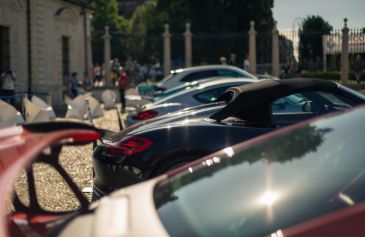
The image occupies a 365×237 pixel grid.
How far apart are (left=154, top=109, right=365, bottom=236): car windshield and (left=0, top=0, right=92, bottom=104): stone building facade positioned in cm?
2220

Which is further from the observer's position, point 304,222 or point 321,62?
point 321,62

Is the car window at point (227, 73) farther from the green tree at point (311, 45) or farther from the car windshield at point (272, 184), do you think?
the car windshield at point (272, 184)

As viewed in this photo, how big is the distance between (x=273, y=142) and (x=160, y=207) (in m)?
0.85

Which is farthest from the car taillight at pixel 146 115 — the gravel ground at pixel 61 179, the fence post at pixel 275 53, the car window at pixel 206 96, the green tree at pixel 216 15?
the green tree at pixel 216 15

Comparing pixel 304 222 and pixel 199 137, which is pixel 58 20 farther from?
pixel 304 222

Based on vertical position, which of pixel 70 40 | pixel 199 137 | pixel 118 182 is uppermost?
pixel 70 40

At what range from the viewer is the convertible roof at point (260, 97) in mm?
6102

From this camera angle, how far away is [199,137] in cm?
588

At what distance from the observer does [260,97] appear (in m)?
6.10

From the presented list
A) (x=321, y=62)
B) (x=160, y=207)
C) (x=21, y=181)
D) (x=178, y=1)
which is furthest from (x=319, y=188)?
(x=178, y=1)

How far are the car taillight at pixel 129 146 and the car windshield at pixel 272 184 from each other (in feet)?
8.33

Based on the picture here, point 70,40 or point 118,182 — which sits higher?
point 70,40

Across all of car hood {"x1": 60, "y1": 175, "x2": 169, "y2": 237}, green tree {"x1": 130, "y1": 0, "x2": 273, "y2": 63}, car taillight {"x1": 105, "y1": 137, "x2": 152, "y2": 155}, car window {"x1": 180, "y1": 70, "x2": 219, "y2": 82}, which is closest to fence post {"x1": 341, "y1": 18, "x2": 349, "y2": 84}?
car window {"x1": 180, "y1": 70, "x2": 219, "y2": 82}

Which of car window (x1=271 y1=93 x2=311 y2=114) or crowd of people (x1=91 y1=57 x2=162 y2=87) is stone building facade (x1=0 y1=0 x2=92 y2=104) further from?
car window (x1=271 y1=93 x2=311 y2=114)
